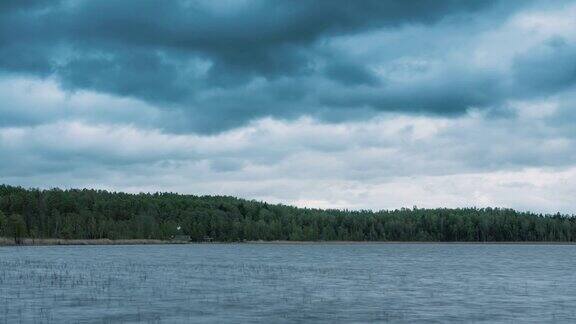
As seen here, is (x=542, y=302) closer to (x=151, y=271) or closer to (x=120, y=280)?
(x=120, y=280)

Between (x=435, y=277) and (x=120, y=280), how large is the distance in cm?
3864

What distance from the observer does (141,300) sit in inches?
2437

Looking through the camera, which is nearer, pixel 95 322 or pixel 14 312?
pixel 95 322

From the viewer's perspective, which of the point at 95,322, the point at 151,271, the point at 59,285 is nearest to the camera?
the point at 95,322

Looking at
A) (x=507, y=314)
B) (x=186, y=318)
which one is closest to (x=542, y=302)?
(x=507, y=314)

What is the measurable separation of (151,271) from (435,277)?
35900 mm

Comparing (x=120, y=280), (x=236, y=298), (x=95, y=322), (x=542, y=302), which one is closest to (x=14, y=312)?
(x=95, y=322)

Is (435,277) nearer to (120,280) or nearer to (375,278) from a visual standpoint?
(375,278)

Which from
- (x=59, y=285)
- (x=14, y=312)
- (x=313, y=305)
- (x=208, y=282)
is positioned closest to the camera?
(x=14, y=312)

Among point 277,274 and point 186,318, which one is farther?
point 277,274

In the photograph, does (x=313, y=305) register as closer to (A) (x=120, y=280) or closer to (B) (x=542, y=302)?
(B) (x=542, y=302)

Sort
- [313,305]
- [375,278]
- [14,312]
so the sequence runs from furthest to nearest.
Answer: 1. [375,278]
2. [313,305]
3. [14,312]

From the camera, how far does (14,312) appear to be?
52781mm

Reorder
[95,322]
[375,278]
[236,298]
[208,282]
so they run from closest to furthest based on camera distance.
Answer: [95,322], [236,298], [208,282], [375,278]
